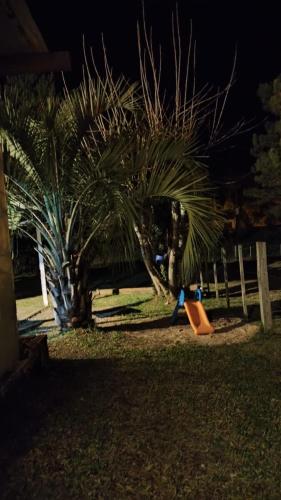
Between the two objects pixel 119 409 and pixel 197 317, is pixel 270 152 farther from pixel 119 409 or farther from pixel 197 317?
pixel 119 409

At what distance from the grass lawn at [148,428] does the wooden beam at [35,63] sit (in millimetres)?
3474

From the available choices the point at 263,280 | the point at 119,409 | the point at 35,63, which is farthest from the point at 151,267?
the point at 119,409

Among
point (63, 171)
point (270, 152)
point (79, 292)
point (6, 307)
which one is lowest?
point (79, 292)

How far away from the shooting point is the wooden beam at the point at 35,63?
5.42 meters

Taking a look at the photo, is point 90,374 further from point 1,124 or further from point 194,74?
point 194,74

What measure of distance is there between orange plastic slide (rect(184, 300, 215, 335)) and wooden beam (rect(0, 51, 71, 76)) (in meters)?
3.77

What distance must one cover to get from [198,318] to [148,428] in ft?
11.8

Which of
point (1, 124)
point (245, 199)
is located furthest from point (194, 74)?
point (245, 199)

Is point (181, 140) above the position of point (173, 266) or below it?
above

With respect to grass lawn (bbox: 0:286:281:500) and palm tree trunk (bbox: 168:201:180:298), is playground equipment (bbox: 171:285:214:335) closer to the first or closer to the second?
grass lawn (bbox: 0:286:281:500)

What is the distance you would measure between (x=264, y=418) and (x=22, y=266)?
13779mm

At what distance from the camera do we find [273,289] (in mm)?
11078

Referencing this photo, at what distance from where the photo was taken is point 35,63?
5.49m

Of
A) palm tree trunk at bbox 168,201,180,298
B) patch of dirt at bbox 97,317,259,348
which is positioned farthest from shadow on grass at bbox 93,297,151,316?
patch of dirt at bbox 97,317,259,348
